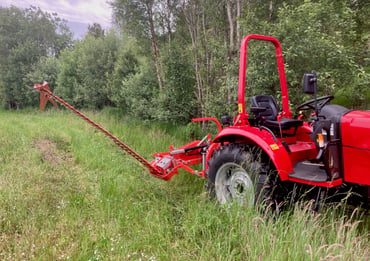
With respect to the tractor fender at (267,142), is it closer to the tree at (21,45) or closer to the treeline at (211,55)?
the treeline at (211,55)

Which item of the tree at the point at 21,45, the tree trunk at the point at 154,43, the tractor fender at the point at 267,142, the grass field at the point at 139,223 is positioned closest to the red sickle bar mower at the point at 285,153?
the tractor fender at the point at 267,142

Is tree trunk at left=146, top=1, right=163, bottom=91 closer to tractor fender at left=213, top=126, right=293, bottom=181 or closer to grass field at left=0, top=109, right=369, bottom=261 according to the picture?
grass field at left=0, top=109, right=369, bottom=261

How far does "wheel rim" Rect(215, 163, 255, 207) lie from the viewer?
8.48 feet

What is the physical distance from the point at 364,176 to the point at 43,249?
269cm

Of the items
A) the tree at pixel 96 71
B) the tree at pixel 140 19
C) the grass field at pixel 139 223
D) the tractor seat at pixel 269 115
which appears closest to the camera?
the grass field at pixel 139 223

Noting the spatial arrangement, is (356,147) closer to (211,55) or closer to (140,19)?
(211,55)

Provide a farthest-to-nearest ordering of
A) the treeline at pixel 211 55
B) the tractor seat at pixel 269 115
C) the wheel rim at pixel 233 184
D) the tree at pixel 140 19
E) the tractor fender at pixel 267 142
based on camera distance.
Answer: the tree at pixel 140 19 < the treeline at pixel 211 55 < the tractor seat at pixel 269 115 < the wheel rim at pixel 233 184 < the tractor fender at pixel 267 142

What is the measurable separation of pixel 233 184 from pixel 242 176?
0.53 ft

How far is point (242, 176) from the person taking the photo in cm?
271

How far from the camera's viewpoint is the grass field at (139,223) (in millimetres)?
1858

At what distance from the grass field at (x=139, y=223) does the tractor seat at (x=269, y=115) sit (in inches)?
36.8

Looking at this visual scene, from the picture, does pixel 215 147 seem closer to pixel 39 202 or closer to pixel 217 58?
pixel 39 202

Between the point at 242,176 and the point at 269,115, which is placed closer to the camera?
the point at 242,176

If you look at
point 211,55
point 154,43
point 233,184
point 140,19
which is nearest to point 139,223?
point 233,184
